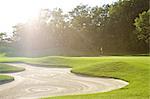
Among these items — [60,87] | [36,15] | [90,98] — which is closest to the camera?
[90,98]

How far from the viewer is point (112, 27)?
71562 millimetres

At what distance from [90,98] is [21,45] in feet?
242

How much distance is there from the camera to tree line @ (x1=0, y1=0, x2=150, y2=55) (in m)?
68.1

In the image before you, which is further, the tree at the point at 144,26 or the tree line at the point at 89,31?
the tree line at the point at 89,31

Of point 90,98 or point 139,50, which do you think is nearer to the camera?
point 90,98

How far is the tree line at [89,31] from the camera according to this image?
68062 mm

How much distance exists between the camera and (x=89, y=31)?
2977 inches

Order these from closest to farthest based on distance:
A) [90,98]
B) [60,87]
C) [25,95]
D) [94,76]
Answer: [90,98], [25,95], [60,87], [94,76]

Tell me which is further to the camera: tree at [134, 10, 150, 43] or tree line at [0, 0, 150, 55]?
tree line at [0, 0, 150, 55]

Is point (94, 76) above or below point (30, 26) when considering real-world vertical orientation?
below

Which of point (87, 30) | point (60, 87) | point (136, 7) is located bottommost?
point (60, 87)

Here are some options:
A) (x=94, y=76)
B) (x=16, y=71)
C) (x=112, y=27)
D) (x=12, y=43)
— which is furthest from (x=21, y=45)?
(x=94, y=76)

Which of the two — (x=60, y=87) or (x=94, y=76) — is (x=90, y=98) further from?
(x=94, y=76)

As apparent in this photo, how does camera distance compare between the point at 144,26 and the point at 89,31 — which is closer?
the point at 144,26
